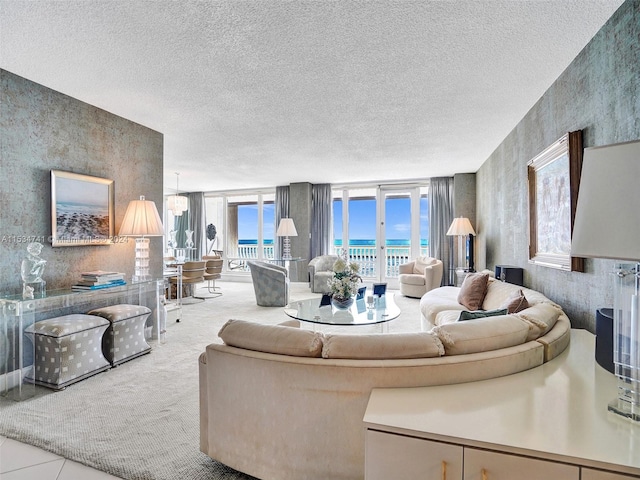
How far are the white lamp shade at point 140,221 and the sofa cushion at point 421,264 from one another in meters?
4.79

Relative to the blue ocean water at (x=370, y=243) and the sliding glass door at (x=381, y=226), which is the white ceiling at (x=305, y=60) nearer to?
the sliding glass door at (x=381, y=226)

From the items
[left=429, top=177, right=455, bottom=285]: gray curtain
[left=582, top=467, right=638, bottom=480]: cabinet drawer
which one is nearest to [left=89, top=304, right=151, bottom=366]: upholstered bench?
[left=582, top=467, right=638, bottom=480]: cabinet drawer

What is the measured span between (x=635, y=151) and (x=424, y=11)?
141 cm

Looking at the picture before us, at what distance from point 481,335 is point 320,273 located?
5.05 m

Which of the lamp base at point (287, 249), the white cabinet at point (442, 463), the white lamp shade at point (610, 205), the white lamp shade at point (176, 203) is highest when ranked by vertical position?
the white lamp shade at point (176, 203)

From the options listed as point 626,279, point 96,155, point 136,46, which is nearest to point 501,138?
point 626,279

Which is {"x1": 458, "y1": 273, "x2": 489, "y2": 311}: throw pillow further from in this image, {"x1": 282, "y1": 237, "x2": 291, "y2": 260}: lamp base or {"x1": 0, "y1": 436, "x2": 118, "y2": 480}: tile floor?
{"x1": 282, "y1": 237, "x2": 291, "y2": 260}: lamp base

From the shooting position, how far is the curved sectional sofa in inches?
51.2

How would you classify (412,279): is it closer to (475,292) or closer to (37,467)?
(475,292)

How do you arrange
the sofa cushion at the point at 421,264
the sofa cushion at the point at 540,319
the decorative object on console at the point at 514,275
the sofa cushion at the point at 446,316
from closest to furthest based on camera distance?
1. the sofa cushion at the point at 540,319
2. the sofa cushion at the point at 446,316
3. the decorative object on console at the point at 514,275
4. the sofa cushion at the point at 421,264

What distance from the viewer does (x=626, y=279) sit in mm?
1148

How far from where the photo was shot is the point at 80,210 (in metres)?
3.10

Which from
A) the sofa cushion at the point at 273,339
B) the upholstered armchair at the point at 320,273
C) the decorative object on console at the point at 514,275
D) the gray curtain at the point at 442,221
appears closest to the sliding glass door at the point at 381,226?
the gray curtain at the point at 442,221

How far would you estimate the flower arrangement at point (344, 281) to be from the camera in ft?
11.1
